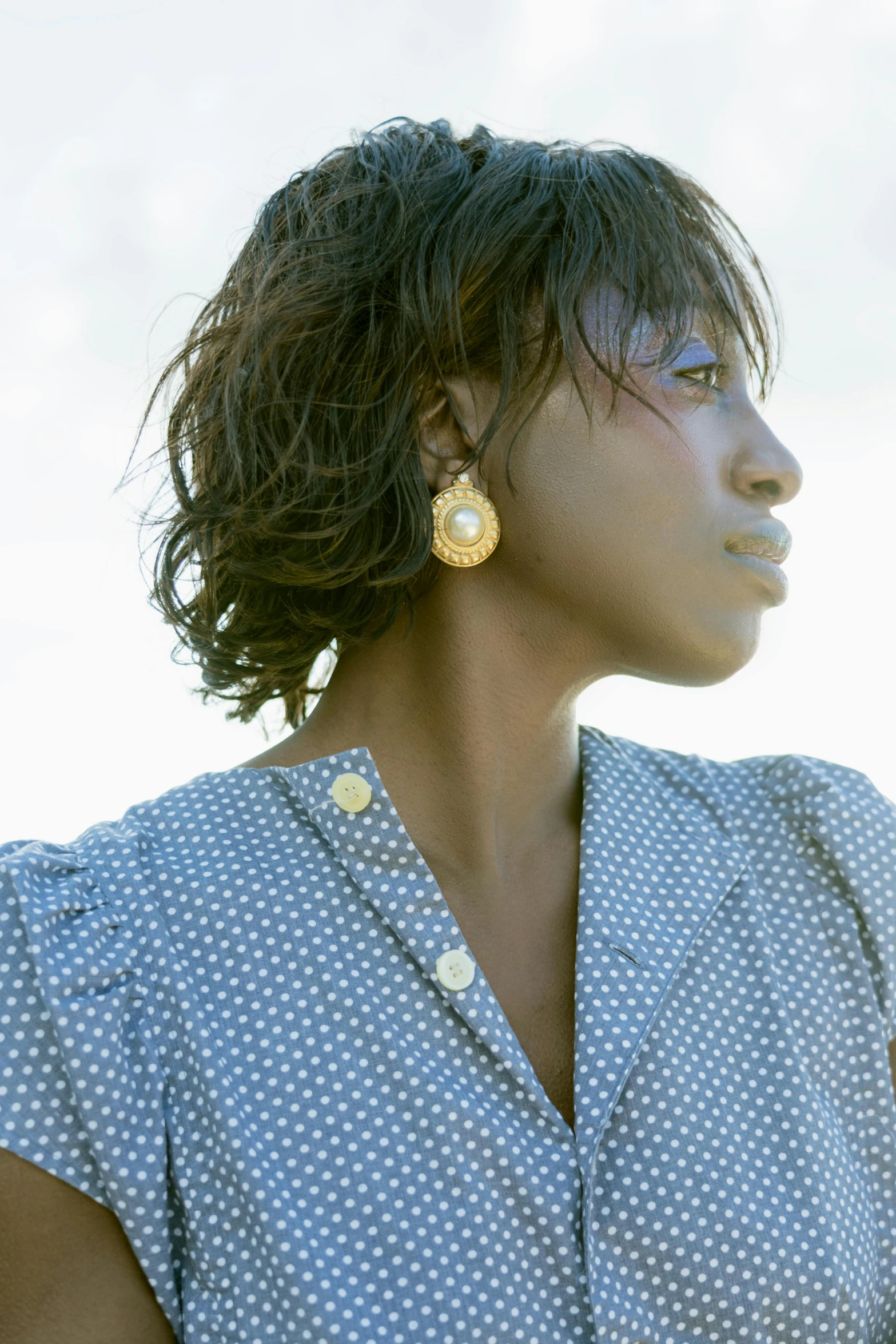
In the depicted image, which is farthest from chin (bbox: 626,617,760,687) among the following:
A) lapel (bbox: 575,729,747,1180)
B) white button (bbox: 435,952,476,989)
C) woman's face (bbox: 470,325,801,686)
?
white button (bbox: 435,952,476,989)

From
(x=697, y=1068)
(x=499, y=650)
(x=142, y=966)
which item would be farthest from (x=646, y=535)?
(x=142, y=966)

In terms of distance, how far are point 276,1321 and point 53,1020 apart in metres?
0.42

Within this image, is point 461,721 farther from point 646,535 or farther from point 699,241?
point 699,241

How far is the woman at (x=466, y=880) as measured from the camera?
56.9 inches

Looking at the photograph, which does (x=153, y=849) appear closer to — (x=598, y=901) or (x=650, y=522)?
(x=598, y=901)

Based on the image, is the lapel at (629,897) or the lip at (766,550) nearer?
the lapel at (629,897)

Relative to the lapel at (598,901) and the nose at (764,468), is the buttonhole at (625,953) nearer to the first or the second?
the lapel at (598,901)

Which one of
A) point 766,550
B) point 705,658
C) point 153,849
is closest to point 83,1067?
point 153,849

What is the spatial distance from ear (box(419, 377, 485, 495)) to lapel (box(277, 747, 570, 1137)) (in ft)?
1.34

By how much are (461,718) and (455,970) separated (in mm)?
374

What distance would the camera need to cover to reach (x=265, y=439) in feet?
5.94

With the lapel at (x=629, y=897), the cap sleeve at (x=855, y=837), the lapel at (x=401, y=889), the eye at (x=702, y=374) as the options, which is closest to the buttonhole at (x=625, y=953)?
the lapel at (x=629, y=897)

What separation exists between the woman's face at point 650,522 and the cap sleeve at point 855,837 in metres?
0.28

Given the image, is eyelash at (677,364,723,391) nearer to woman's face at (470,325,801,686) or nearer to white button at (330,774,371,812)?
woman's face at (470,325,801,686)
